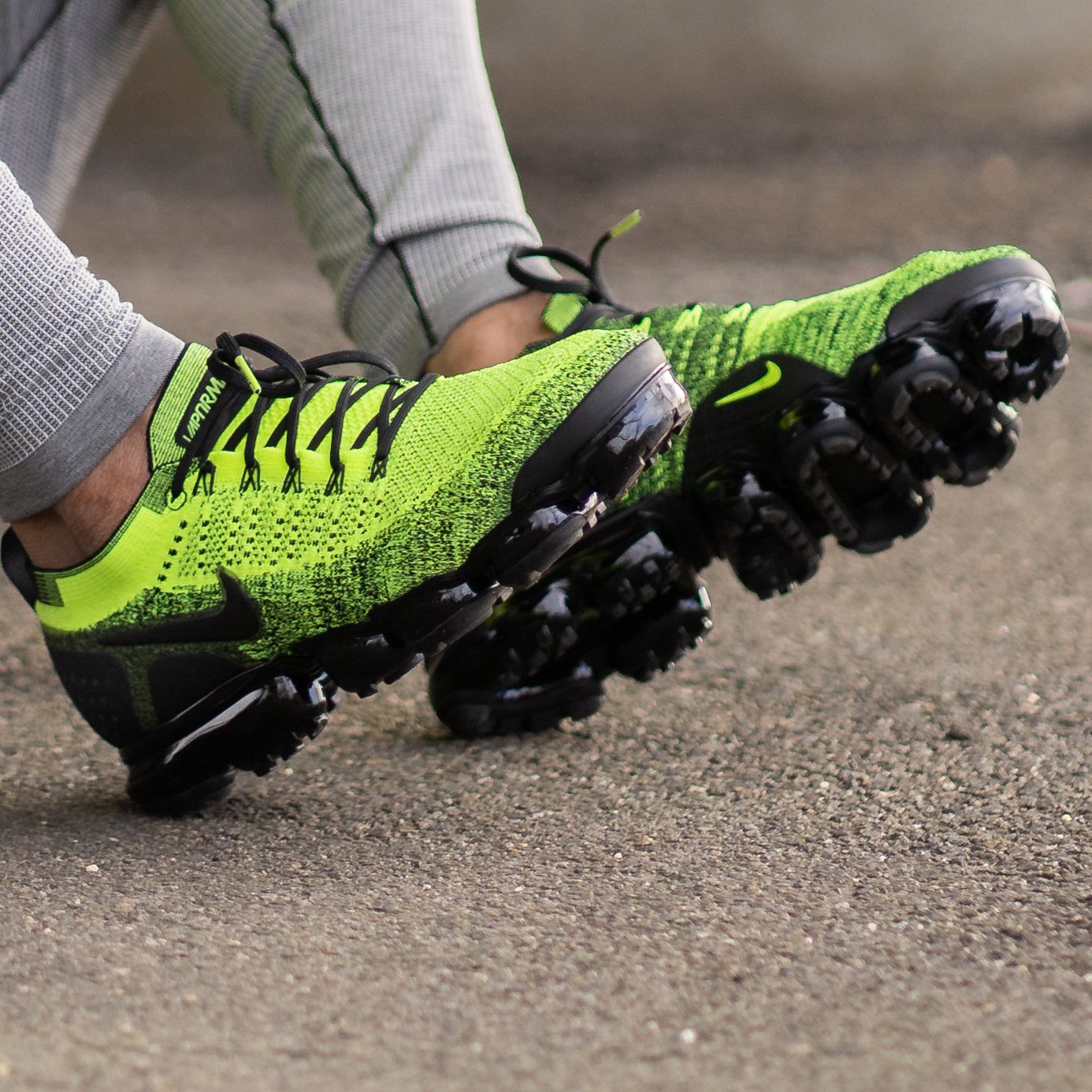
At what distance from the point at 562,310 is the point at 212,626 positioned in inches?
17.3

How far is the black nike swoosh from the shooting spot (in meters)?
1.09

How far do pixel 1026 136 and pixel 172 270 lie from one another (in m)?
3.27

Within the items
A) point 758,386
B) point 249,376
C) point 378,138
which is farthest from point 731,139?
point 249,376

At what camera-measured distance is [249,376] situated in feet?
3.70

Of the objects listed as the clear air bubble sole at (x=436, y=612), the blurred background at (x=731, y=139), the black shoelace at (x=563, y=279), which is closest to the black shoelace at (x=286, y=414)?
the clear air bubble sole at (x=436, y=612)

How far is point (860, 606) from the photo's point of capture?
6.07ft

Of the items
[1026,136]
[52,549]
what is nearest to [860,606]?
[52,549]

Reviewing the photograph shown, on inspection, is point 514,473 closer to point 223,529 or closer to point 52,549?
point 223,529

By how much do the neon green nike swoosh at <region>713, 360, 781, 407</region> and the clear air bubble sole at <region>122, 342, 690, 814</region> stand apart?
20 centimetres

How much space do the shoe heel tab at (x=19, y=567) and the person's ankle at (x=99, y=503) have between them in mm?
44

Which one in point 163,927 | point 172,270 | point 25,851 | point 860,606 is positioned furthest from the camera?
point 172,270

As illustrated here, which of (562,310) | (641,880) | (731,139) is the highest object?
(562,310)

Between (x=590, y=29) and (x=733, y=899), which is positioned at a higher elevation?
(x=733, y=899)

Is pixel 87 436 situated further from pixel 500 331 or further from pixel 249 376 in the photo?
pixel 500 331
